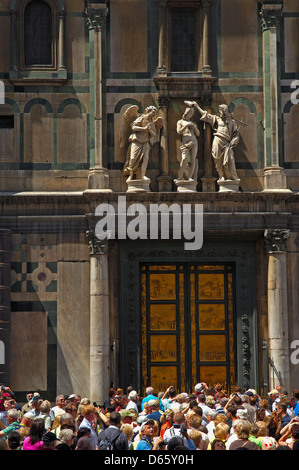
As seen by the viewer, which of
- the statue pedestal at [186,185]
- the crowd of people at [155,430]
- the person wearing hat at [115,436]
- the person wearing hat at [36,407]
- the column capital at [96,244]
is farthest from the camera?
the statue pedestal at [186,185]

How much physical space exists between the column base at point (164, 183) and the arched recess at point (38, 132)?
273cm

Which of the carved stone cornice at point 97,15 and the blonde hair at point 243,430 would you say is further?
the carved stone cornice at point 97,15

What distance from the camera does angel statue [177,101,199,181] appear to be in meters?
24.0

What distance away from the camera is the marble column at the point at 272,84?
24.1m

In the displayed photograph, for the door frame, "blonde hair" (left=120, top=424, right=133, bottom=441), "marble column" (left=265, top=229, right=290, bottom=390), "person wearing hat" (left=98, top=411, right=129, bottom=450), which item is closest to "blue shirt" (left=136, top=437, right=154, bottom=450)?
"person wearing hat" (left=98, top=411, right=129, bottom=450)

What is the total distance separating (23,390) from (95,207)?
474 centimetres

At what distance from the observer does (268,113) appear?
24281 mm

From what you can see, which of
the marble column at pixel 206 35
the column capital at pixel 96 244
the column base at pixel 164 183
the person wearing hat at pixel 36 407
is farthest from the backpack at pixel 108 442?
the marble column at pixel 206 35

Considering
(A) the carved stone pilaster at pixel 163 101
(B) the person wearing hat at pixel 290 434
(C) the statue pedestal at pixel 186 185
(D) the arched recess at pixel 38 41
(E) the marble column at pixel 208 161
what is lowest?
(B) the person wearing hat at pixel 290 434

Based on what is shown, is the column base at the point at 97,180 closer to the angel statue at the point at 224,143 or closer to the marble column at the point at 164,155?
the marble column at the point at 164,155
